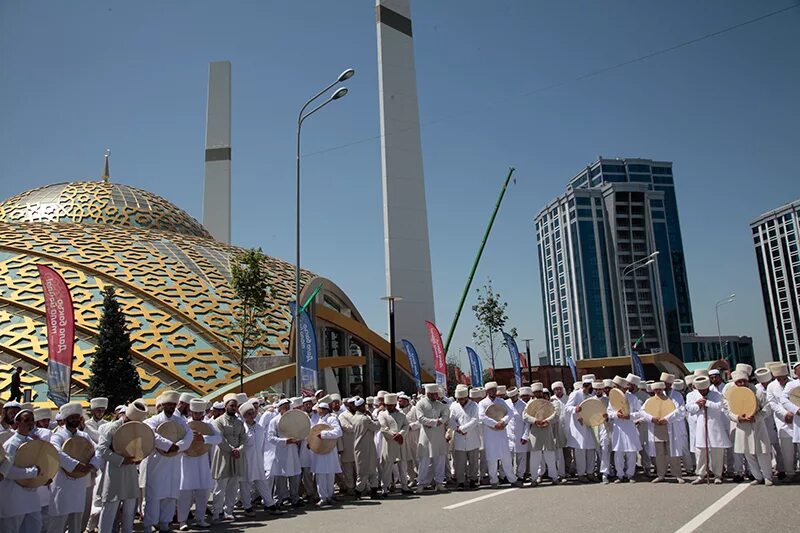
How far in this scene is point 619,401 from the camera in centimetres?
1071

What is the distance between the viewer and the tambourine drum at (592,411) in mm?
10695

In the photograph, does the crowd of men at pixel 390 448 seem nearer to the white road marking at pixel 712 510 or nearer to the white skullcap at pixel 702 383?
the white skullcap at pixel 702 383

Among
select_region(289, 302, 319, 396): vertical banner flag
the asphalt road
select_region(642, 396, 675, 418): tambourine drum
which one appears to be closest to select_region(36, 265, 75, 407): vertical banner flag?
select_region(289, 302, 319, 396): vertical banner flag

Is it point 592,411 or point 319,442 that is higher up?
point 592,411

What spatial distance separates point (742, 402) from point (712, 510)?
2.71 metres

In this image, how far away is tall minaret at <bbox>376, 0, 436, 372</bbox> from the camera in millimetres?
35500

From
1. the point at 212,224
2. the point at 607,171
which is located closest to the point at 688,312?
the point at 607,171

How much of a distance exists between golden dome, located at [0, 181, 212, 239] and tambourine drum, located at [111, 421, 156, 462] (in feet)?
96.4

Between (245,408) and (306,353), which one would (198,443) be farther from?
(306,353)

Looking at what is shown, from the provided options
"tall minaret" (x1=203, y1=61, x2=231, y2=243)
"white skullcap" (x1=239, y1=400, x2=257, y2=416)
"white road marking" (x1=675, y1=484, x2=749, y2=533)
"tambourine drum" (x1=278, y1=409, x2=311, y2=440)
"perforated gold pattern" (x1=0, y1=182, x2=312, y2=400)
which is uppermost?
"tall minaret" (x1=203, y1=61, x2=231, y2=243)

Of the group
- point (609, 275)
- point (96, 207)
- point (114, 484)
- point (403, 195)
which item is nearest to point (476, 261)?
point (403, 195)

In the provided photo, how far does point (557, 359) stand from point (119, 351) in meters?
84.0

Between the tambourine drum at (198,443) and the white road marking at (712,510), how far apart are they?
19.0 feet

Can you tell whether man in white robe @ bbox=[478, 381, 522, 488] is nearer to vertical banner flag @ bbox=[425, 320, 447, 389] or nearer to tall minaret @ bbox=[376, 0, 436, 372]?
vertical banner flag @ bbox=[425, 320, 447, 389]
